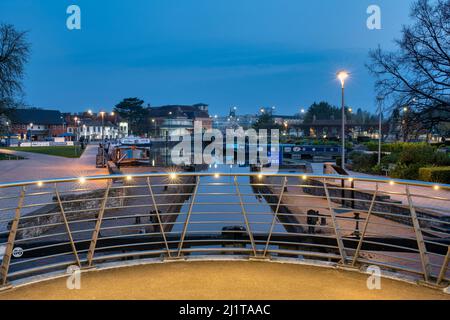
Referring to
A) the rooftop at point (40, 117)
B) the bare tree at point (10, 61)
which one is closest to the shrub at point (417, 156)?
the bare tree at point (10, 61)

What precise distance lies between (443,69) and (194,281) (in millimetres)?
18303

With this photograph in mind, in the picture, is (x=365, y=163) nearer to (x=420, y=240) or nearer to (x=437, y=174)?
(x=437, y=174)

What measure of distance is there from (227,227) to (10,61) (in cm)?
3429

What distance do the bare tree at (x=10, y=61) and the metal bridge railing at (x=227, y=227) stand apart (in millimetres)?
19806

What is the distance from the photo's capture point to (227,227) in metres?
8.70

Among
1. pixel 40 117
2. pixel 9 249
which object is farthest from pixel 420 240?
pixel 40 117

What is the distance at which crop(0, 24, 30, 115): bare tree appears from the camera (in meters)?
36.0

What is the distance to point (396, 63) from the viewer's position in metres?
20.0

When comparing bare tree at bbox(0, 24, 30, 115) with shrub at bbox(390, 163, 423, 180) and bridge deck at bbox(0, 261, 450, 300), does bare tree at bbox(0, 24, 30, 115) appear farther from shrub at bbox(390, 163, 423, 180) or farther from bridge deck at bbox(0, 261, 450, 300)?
bridge deck at bbox(0, 261, 450, 300)

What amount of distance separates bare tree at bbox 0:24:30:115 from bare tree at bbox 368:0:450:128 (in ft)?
100

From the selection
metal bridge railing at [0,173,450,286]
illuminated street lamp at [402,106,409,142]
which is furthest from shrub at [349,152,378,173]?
illuminated street lamp at [402,106,409,142]

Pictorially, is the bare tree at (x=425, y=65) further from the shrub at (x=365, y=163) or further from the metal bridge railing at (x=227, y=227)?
the shrub at (x=365, y=163)
